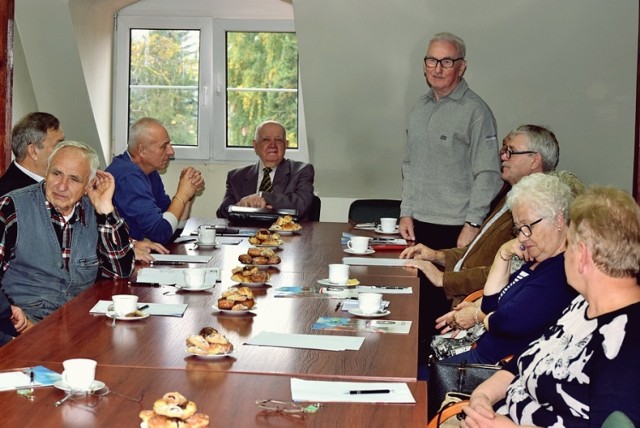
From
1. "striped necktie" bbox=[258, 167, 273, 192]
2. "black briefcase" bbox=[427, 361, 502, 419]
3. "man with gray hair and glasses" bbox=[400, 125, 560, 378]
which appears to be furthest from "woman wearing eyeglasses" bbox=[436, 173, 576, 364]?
"striped necktie" bbox=[258, 167, 273, 192]

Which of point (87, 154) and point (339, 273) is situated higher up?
point (87, 154)

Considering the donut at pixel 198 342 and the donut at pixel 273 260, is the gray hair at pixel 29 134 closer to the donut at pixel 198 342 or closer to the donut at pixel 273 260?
the donut at pixel 273 260

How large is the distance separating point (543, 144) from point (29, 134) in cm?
227

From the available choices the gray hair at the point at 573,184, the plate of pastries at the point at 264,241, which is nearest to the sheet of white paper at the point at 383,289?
the gray hair at the point at 573,184

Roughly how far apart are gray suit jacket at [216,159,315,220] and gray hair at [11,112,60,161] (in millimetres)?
1692

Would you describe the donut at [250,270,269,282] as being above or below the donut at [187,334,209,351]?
below

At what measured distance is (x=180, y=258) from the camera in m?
3.84

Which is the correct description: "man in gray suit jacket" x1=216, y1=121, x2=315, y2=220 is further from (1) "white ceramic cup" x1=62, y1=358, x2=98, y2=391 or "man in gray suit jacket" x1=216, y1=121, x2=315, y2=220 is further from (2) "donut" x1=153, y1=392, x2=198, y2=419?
(2) "donut" x1=153, y1=392, x2=198, y2=419

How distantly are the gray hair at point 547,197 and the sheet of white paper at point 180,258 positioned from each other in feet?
4.52

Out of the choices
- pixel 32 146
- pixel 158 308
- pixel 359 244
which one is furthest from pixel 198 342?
pixel 32 146

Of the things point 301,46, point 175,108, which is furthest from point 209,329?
point 175,108

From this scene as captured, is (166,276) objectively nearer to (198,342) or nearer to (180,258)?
(180,258)

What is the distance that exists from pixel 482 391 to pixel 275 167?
377cm

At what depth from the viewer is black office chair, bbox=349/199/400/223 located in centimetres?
597
